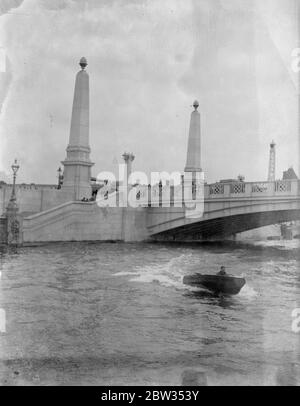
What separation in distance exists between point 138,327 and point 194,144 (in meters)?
28.4

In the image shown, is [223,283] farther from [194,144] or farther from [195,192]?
[194,144]

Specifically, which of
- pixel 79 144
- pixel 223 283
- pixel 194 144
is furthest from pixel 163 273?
pixel 194 144

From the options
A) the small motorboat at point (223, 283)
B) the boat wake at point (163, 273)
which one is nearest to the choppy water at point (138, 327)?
the boat wake at point (163, 273)

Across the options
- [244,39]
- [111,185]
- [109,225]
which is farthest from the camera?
[111,185]

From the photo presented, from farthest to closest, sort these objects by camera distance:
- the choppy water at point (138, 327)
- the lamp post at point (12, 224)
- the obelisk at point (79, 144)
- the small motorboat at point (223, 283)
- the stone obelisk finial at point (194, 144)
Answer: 1. the stone obelisk finial at point (194, 144)
2. the obelisk at point (79, 144)
3. the lamp post at point (12, 224)
4. the small motorboat at point (223, 283)
5. the choppy water at point (138, 327)

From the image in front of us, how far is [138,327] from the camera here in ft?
34.8

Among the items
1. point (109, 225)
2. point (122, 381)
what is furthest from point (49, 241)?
point (122, 381)

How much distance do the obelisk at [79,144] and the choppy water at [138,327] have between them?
12.3 m

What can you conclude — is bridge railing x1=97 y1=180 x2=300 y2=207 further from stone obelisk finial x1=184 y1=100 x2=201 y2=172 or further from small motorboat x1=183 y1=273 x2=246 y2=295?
small motorboat x1=183 y1=273 x2=246 y2=295

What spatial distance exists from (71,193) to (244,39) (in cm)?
1747

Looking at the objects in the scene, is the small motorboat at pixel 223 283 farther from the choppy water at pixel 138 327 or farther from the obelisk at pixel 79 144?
the obelisk at pixel 79 144

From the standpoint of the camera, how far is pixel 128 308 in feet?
40.8

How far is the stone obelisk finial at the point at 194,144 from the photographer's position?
37875 mm
